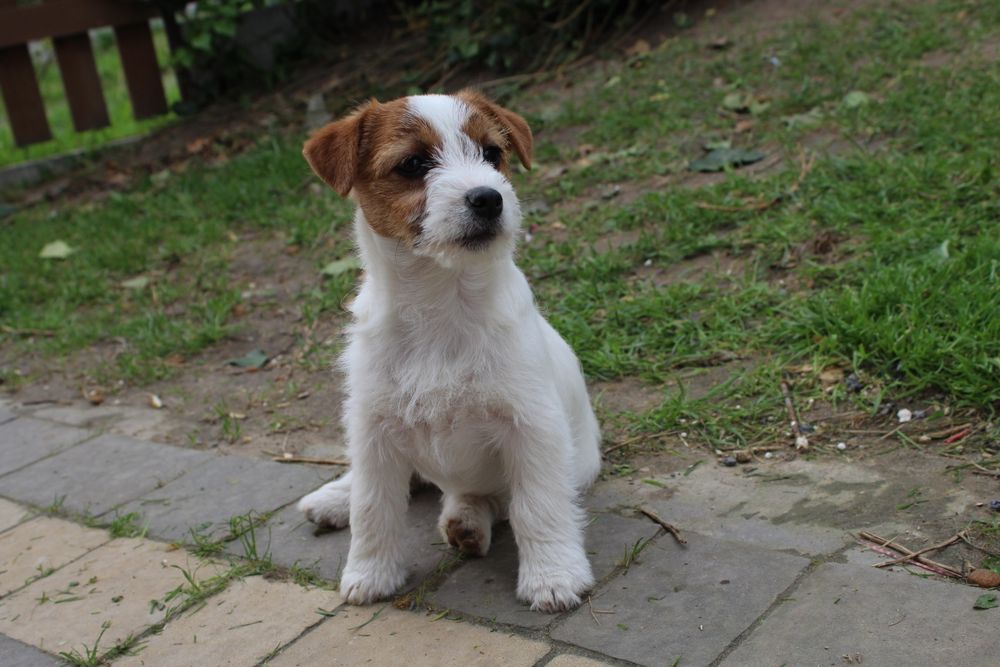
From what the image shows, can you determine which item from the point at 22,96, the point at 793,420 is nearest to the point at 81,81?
the point at 22,96

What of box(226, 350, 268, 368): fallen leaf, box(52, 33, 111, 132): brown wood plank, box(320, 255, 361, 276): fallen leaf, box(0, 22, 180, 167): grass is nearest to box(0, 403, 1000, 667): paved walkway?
box(226, 350, 268, 368): fallen leaf

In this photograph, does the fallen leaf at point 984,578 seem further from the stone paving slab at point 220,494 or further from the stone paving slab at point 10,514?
the stone paving slab at point 10,514

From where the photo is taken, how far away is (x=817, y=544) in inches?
122

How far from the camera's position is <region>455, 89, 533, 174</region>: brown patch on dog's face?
3.32 meters

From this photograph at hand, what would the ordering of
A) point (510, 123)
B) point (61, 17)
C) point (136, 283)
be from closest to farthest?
point (510, 123)
point (136, 283)
point (61, 17)

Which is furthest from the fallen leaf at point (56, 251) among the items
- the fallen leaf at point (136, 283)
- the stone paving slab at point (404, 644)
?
the stone paving slab at point (404, 644)

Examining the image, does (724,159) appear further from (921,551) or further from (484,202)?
(921,551)

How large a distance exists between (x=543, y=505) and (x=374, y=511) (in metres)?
0.54

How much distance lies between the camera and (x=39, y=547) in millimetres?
3900

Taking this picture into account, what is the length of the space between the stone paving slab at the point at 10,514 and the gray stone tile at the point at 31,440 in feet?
1.23

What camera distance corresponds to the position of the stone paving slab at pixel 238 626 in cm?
304

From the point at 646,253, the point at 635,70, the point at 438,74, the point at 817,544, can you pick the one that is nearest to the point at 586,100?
the point at 635,70

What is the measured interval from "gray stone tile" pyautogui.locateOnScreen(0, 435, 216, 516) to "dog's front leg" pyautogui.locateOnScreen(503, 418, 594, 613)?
1818 millimetres

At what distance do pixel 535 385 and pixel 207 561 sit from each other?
134cm
